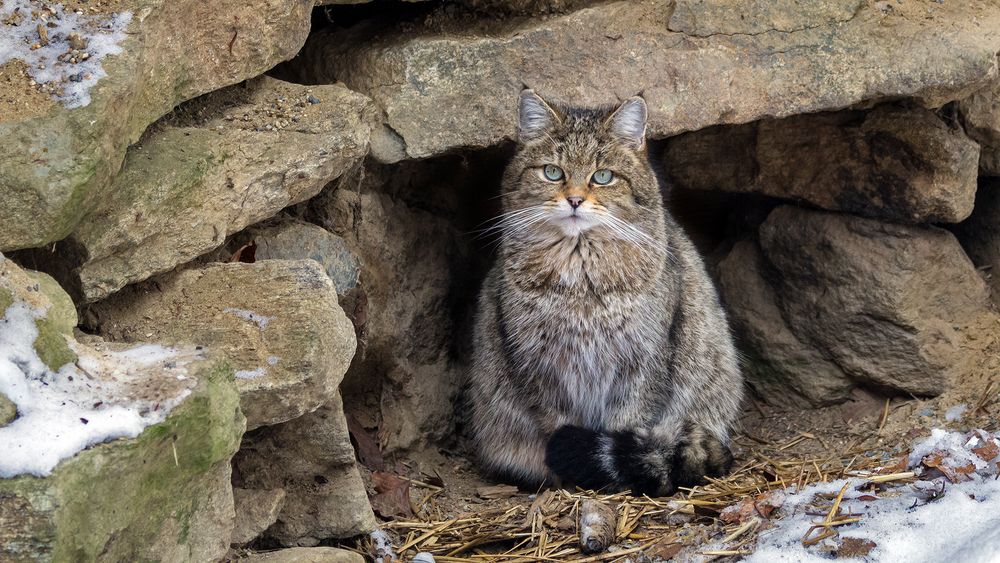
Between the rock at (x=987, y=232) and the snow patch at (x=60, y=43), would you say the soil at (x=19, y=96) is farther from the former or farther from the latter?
the rock at (x=987, y=232)

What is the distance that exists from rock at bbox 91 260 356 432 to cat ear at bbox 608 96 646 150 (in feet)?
5.27

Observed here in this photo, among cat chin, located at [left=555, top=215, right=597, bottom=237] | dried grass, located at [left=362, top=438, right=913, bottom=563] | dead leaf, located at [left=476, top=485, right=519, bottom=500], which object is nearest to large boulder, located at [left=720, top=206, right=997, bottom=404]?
dried grass, located at [left=362, top=438, right=913, bottom=563]

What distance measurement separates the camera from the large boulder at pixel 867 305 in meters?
5.06

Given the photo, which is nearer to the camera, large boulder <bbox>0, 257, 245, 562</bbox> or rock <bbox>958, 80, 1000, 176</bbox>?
large boulder <bbox>0, 257, 245, 562</bbox>

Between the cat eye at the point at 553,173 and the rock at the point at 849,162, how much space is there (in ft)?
3.38

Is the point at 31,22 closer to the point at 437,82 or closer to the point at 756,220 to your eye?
the point at 437,82

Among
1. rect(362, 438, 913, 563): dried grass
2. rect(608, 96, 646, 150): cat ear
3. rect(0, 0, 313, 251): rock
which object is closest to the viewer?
rect(0, 0, 313, 251): rock

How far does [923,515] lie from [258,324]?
2.29m

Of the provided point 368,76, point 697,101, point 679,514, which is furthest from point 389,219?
point 679,514

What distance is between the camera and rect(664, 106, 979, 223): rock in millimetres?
4801

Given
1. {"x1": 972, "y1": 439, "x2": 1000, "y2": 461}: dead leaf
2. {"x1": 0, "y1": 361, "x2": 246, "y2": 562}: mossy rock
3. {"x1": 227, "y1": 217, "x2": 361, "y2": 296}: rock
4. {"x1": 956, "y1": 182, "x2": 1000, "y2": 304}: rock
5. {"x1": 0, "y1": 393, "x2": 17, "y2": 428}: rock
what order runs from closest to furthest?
{"x1": 0, "y1": 361, "x2": 246, "y2": 562}: mossy rock, {"x1": 0, "y1": 393, "x2": 17, "y2": 428}: rock, {"x1": 972, "y1": 439, "x2": 1000, "y2": 461}: dead leaf, {"x1": 227, "y1": 217, "x2": 361, "y2": 296}: rock, {"x1": 956, "y1": 182, "x2": 1000, "y2": 304}: rock

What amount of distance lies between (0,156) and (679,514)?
2.71 m

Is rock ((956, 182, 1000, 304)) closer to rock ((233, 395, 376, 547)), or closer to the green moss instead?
rock ((233, 395, 376, 547))

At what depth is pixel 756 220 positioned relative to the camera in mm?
5699
